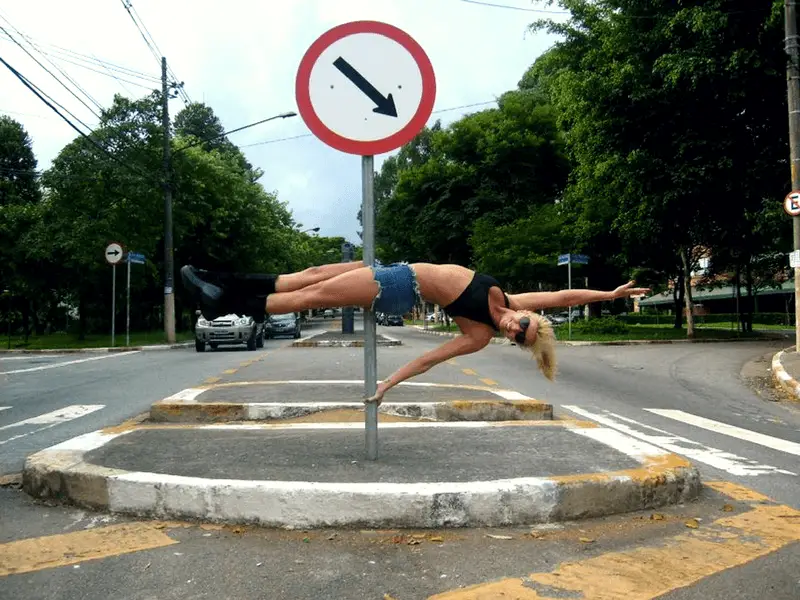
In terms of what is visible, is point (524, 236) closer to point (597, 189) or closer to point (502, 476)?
point (597, 189)

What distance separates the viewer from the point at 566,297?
406cm

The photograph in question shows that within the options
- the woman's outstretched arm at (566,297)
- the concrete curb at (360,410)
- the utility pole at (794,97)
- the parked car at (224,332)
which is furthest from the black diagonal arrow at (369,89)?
the parked car at (224,332)

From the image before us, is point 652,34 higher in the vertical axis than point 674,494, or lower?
higher

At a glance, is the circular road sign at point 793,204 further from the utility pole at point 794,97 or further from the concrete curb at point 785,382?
the concrete curb at point 785,382

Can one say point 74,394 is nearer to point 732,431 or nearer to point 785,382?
point 732,431

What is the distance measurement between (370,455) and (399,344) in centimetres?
1835

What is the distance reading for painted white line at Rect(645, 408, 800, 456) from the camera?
20.1 feet

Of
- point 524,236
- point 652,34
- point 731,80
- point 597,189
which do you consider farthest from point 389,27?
point 524,236

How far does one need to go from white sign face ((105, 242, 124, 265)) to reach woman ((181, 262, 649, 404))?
20089mm

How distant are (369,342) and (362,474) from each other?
778mm

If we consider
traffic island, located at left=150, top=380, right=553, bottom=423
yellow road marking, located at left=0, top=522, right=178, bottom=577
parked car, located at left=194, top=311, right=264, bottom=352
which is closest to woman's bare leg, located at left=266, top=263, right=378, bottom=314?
yellow road marking, located at left=0, top=522, right=178, bottom=577

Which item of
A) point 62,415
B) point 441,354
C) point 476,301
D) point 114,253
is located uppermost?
point 114,253

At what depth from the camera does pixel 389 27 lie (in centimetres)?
402

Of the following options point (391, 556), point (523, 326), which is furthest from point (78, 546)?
point (523, 326)
